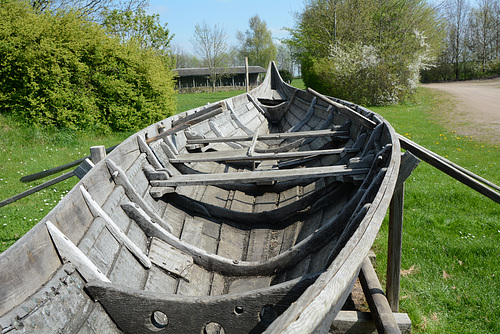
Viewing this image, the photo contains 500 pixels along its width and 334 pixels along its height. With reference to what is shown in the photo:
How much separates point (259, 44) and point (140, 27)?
3874 centimetres

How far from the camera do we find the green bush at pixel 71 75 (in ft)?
26.0

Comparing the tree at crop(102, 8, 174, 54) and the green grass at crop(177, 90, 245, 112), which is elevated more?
the tree at crop(102, 8, 174, 54)

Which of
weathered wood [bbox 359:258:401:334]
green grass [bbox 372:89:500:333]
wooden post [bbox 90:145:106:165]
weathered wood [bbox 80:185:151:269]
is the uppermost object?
wooden post [bbox 90:145:106:165]

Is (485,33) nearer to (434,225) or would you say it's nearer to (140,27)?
(140,27)

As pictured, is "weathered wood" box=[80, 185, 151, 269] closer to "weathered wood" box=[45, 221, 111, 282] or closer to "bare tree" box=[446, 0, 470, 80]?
"weathered wood" box=[45, 221, 111, 282]

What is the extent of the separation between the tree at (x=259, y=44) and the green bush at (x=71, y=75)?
42148 millimetres

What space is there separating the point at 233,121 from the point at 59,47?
5.09 metres

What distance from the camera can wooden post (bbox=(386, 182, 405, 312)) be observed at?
294cm

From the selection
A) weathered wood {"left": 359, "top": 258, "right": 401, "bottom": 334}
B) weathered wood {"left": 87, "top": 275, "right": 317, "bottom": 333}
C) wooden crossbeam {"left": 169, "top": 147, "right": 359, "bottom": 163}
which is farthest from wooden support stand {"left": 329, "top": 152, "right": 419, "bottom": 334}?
weathered wood {"left": 87, "top": 275, "right": 317, "bottom": 333}

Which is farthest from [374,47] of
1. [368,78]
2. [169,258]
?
[169,258]

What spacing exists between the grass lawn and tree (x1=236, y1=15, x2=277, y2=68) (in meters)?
44.0

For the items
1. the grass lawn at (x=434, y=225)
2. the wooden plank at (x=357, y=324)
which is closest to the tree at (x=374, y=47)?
the grass lawn at (x=434, y=225)

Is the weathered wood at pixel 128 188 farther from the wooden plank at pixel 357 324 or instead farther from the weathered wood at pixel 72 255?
the wooden plank at pixel 357 324

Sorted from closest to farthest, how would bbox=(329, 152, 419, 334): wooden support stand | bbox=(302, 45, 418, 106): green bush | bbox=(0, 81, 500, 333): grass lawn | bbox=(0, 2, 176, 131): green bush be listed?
bbox=(329, 152, 419, 334): wooden support stand → bbox=(0, 81, 500, 333): grass lawn → bbox=(0, 2, 176, 131): green bush → bbox=(302, 45, 418, 106): green bush
